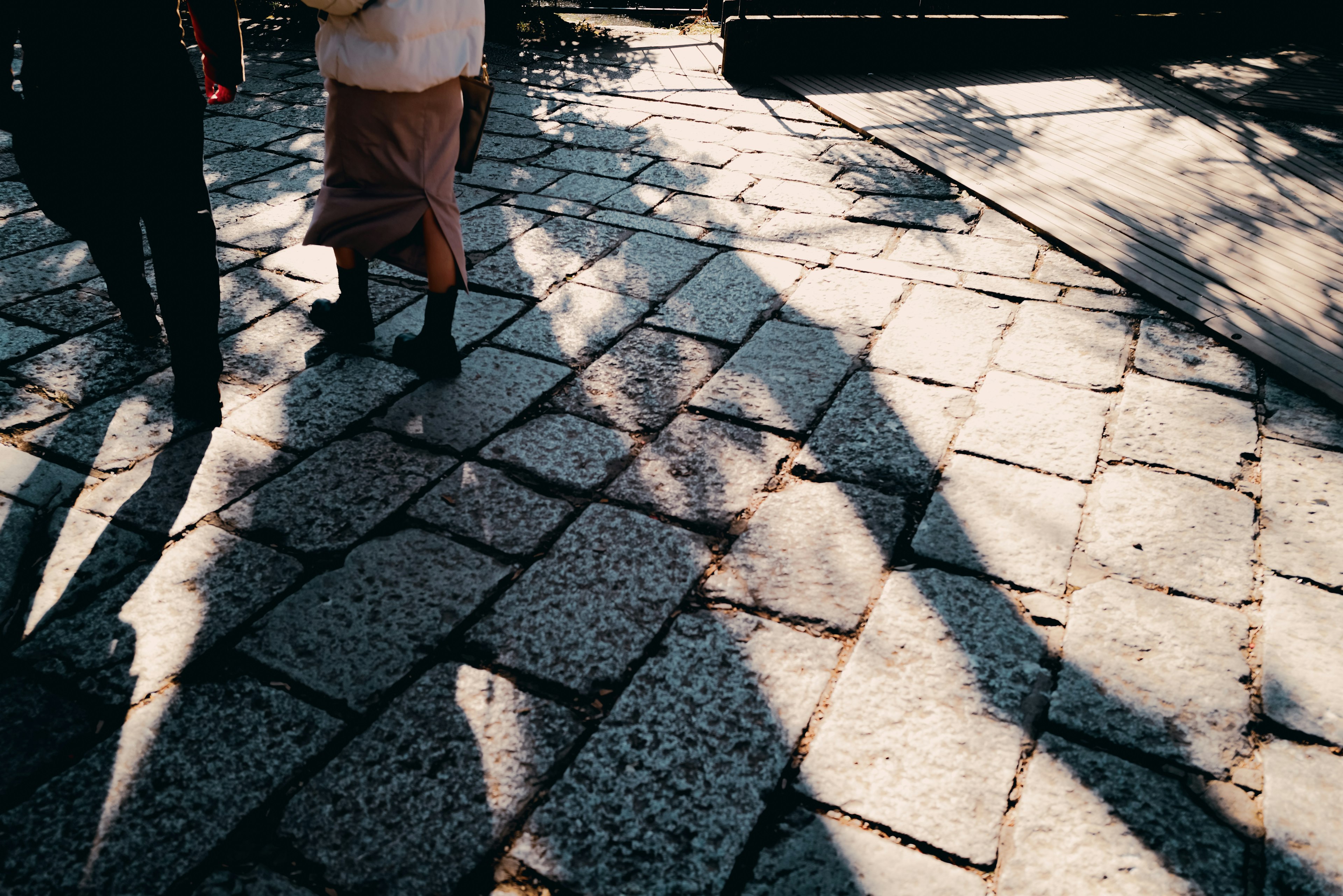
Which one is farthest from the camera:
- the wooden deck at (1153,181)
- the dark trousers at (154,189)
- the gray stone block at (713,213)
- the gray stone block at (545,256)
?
the gray stone block at (713,213)

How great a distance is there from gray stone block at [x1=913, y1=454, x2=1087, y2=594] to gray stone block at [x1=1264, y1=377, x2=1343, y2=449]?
85 centimetres

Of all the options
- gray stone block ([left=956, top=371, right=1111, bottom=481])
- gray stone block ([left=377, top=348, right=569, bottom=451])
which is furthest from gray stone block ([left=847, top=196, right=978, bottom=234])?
gray stone block ([left=377, top=348, right=569, bottom=451])

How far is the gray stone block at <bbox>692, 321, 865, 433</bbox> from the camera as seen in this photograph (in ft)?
9.16

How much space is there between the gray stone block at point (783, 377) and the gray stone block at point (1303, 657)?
129cm

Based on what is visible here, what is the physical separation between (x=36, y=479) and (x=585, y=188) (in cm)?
280

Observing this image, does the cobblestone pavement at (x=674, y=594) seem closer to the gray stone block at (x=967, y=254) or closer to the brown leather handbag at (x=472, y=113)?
the gray stone block at (x=967, y=254)

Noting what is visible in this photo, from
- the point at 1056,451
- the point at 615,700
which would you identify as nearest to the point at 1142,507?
the point at 1056,451

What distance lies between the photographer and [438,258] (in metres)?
2.73

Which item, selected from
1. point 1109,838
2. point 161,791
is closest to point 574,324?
point 161,791

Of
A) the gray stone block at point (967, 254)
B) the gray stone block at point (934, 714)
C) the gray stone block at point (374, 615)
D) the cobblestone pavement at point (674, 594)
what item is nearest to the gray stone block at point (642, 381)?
the cobblestone pavement at point (674, 594)

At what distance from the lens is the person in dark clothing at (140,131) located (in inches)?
86.7

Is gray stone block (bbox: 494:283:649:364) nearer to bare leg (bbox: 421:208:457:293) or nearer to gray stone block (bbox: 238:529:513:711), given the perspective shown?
bare leg (bbox: 421:208:457:293)

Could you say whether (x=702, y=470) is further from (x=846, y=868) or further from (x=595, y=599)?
(x=846, y=868)

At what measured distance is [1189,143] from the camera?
5039 millimetres
